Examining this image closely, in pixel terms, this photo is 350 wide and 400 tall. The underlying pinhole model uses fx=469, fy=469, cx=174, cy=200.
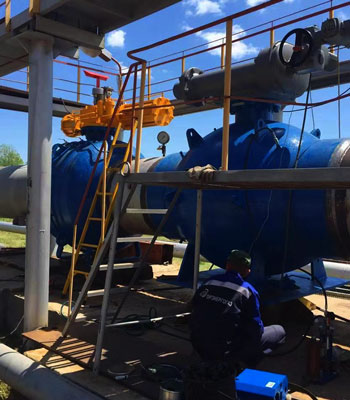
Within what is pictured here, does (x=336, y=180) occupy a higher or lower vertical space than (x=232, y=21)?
lower

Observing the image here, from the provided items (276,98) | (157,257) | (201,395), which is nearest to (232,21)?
(276,98)

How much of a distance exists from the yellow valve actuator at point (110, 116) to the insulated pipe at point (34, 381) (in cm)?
312

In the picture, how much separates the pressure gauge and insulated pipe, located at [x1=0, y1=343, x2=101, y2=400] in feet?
13.3

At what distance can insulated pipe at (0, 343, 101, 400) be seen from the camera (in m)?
3.86

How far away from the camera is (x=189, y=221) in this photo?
5.56 metres

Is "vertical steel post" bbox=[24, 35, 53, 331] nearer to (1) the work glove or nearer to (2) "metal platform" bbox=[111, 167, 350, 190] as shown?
(2) "metal platform" bbox=[111, 167, 350, 190]

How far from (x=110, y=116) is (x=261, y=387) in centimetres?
518

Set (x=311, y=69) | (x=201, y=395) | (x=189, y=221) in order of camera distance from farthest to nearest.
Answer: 1. (x=189, y=221)
2. (x=311, y=69)
3. (x=201, y=395)

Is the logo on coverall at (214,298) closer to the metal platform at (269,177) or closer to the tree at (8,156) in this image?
the metal platform at (269,177)

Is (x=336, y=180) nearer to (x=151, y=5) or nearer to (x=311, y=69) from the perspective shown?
(x=311, y=69)

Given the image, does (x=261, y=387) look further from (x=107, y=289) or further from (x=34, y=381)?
(x=34, y=381)

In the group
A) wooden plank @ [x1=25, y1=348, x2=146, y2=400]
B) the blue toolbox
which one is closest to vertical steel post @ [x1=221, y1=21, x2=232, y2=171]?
the blue toolbox

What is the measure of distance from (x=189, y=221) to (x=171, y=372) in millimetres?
1941

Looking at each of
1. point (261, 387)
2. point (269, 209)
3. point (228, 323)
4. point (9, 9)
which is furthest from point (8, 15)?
point (261, 387)
